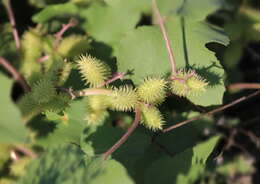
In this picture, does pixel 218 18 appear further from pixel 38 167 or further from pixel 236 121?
pixel 38 167

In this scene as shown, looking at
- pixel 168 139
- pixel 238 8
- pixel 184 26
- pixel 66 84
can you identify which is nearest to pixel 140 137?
pixel 168 139

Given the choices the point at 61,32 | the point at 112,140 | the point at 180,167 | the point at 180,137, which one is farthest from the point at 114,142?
the point at 61,32

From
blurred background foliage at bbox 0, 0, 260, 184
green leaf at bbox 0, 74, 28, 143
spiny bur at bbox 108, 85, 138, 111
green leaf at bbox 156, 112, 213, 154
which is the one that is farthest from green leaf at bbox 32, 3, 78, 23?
green leaf at bbox 0, 74, 28, 143

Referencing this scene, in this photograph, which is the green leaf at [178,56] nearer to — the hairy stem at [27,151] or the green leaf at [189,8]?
the green leaf at [189,8]

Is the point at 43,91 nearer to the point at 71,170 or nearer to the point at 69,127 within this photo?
the point at 71,170

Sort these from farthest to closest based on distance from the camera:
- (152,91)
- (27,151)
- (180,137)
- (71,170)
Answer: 1. (180,137)
2. (27,151)
3. (152,91)
4. (71,170)

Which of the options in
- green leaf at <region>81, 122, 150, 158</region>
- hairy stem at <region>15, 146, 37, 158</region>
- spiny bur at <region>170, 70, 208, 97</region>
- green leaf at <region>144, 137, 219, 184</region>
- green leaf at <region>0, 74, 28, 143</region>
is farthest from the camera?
hairy stem at <region>15, 146, 37, 158</region>

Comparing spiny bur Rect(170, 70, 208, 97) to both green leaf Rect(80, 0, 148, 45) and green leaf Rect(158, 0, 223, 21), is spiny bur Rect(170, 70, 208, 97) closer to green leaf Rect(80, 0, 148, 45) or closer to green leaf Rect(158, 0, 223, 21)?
green leaf Rect(158, 0, 223, 21)
